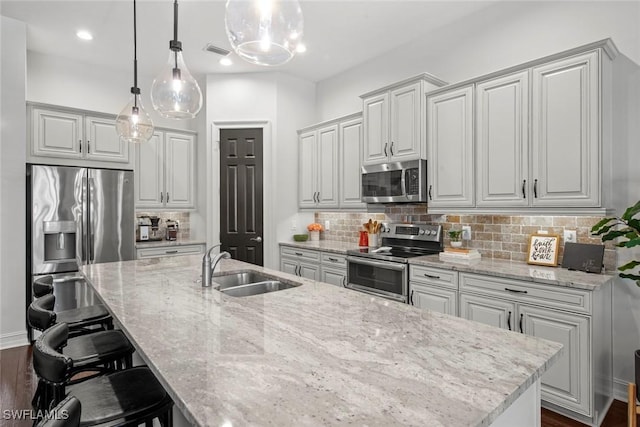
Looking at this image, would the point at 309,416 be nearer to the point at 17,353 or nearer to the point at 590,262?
the point at 590,262

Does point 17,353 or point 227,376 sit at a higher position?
point 227,376

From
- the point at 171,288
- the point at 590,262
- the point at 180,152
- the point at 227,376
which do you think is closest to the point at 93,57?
the point at 180,152

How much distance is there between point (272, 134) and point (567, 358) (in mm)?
3985

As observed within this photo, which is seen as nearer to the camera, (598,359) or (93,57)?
(598,359)

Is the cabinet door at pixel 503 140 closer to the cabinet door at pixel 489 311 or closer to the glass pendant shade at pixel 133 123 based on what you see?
the cabinet door at pixel 489 311

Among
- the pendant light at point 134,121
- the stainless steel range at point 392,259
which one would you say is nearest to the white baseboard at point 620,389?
the stainless steel range at point 392,259

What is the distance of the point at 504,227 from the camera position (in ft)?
10.5

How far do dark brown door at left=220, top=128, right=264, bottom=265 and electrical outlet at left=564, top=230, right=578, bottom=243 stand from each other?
3.47 metres

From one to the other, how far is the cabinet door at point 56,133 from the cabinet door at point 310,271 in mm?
2954

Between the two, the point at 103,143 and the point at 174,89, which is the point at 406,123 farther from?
the point at 103,143

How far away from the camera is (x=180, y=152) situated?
520 centimetres

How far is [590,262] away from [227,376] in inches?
102

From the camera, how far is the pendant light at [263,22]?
56.0 inches

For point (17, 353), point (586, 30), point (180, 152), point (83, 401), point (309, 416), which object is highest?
point (586, 30)
